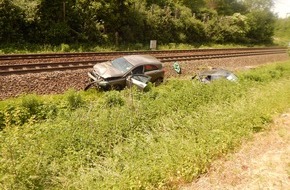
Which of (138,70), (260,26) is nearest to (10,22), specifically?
(138,70)

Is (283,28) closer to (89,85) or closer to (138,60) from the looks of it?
(138,60)

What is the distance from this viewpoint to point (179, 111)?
31.4 feet

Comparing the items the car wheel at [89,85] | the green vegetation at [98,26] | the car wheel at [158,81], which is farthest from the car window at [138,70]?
the green vegetation at [98,26]

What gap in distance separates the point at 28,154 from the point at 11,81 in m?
6.11

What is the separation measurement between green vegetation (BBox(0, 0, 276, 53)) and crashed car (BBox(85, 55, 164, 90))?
24.9ft

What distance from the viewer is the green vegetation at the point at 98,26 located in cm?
1769

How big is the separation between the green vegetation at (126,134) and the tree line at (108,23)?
34.1ft

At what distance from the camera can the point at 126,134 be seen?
8.03 m

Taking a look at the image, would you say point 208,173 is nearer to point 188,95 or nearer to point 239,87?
point 188,95

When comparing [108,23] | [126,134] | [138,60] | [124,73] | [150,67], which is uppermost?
[108,23]

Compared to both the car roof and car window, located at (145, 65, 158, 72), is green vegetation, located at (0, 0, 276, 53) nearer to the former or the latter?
the car roof

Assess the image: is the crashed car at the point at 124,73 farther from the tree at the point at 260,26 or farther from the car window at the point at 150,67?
the tree at the point at 260,26

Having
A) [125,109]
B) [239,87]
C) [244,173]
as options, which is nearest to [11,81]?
[125,109]

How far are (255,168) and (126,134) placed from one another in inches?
152
